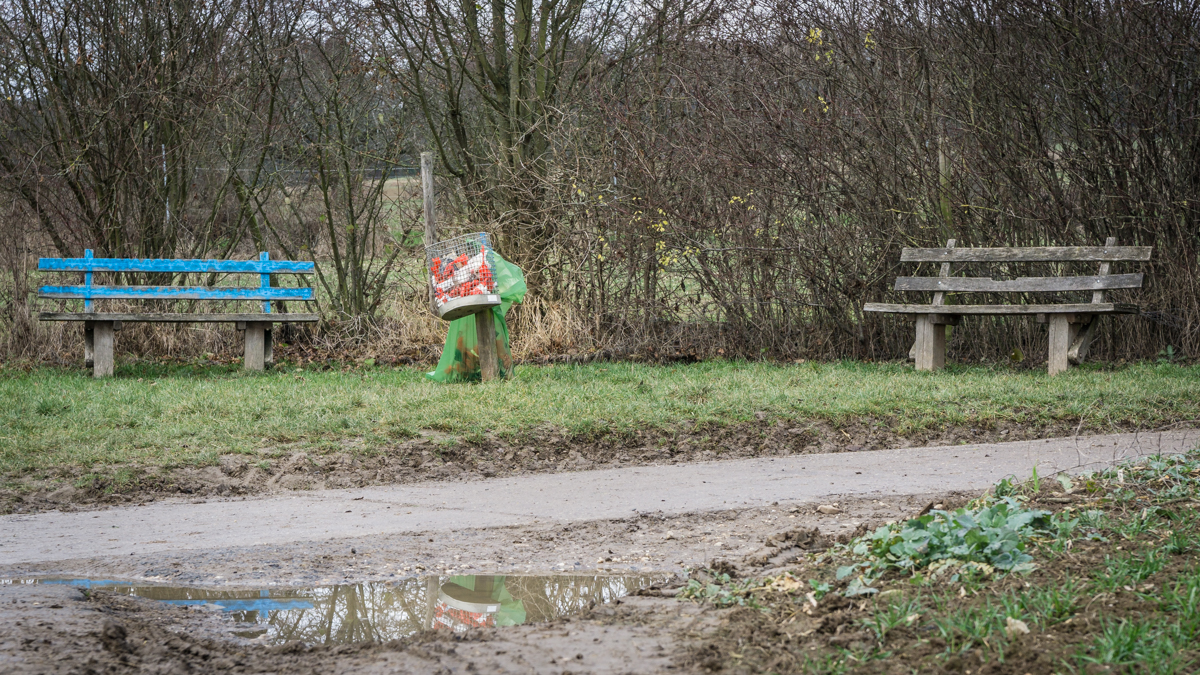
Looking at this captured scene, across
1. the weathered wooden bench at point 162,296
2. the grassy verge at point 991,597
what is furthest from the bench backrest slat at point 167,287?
the grassy verge at point 991,597

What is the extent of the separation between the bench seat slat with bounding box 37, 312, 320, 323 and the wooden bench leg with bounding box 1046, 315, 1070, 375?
7.47 meters

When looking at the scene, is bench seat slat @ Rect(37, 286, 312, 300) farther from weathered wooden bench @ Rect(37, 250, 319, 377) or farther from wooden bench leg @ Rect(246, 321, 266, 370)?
wooden bench leg @ Rect(246, 321, 266, 370)

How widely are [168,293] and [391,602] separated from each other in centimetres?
781

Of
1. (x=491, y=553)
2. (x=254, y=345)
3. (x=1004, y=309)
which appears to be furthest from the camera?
(x=254, y=345)

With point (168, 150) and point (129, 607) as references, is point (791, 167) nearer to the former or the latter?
point (168, 150)

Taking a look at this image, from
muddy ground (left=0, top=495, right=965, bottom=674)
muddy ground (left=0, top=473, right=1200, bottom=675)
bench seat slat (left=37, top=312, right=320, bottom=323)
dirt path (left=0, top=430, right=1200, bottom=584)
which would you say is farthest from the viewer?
bench seat slat (left=37, top=312, right=320, bottom=323)

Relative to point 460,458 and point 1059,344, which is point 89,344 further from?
point 1059,344

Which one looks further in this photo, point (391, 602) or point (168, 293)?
point (168, 293)

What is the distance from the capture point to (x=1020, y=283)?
1045cm

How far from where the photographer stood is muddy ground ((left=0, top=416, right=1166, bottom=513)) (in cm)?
582

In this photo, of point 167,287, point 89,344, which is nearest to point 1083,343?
point 167,287

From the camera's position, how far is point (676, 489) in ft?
19.6

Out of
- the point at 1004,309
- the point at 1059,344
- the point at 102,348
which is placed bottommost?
the point at 102,348

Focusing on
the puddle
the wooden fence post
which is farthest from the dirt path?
the wooden fence post
